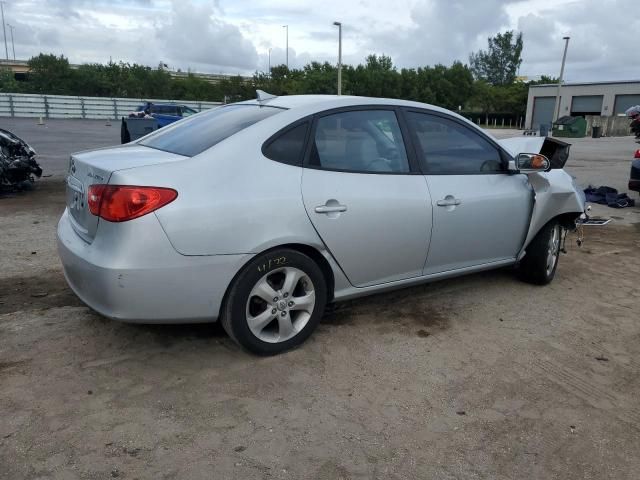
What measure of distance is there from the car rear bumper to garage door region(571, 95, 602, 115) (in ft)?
226

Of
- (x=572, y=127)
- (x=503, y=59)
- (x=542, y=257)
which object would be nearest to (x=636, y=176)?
(x=542, y=257)

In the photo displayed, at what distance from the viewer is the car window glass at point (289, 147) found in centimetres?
333

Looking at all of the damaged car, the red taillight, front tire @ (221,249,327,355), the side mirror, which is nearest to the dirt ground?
front tire @ (221,249,327,355)

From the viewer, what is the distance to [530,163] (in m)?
4.36

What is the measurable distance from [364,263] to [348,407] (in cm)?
104

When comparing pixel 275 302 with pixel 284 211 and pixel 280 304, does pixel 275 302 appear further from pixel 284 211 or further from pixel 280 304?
pixel 284 211

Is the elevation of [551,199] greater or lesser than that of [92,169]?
lesser

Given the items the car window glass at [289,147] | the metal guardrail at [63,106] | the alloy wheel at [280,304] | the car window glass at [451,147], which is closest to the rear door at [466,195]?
the car window glass at [451,147]

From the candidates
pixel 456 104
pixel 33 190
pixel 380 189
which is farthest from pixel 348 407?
pixel 456 104

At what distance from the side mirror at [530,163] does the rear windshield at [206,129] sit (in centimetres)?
200

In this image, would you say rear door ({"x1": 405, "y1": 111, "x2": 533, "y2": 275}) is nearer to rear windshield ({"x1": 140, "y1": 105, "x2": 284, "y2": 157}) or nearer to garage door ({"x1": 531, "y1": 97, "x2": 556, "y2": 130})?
rear windshield ({"x1": 140, "y1": 105, "x2": 284, "y2": 157})

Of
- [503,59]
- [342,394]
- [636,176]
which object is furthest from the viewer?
[503,59]

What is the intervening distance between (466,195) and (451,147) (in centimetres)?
39

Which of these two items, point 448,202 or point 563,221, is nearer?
point 448,202
